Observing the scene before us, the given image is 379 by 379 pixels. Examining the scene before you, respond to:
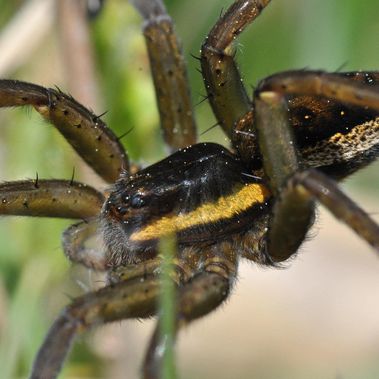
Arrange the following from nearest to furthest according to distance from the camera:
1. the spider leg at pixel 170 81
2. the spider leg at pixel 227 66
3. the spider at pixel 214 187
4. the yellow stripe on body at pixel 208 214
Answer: the spider at pixel 214 187 < the yellow stripe on body at pixel 208 214 < the spider leg at pixel 227 66 < the spider leg at pixel 170 81

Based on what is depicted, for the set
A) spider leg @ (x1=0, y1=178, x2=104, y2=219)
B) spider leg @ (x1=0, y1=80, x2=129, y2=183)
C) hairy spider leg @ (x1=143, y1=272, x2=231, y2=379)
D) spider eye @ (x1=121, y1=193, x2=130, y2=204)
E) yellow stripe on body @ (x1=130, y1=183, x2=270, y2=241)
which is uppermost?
spider leg @ (x1=0, y1=80, x2=129, y2=183)

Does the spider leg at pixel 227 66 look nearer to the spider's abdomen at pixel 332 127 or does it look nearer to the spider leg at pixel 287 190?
the spider's abdomen at pixel 332 127

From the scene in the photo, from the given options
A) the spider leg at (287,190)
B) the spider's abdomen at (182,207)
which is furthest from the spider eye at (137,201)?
the spider leg at (287,190)

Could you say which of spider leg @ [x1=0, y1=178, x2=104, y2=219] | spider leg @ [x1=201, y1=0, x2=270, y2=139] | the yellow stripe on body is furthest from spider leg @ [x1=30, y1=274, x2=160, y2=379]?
spider leg @ [x1=201, y1=0, x2=270, y2=139]

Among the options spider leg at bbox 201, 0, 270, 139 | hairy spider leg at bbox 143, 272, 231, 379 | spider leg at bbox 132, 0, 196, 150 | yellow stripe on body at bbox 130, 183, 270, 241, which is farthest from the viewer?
spider leg at bbox 132, 0, 196, 150

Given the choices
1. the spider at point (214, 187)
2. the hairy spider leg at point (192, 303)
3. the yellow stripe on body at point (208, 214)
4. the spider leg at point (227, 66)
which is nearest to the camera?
the hairy spider leg at point (192, 303)

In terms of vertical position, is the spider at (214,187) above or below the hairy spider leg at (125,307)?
above

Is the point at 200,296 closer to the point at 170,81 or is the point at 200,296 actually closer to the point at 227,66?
the point at 227,66

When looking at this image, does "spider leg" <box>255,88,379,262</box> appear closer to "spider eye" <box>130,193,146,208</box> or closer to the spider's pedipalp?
"spider eye" <box>130,193,146,208</box>
